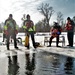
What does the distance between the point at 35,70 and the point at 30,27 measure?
7.24 m

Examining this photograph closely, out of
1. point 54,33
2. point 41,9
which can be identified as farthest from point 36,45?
point 41,9

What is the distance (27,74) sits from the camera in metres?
6.64

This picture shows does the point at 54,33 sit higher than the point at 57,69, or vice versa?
the point at 54,33

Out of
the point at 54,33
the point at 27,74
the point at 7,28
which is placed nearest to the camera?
the point at 27,74

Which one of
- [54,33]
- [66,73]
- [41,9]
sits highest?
[41,9]

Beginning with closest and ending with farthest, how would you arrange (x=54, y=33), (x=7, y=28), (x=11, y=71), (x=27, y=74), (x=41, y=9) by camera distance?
(x=27, y=74)
(x=11, y=71)
(x=7, y=28)
(x=54, y=33)
(x=41, y=9)

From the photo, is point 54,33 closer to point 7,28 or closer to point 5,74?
point 7,28

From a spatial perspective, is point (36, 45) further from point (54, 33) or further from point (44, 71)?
point (44, 71)

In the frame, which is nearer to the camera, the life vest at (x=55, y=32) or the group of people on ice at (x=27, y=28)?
the group of people on ice at (x=27, y=28)

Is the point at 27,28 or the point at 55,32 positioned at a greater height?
the point at 27,28

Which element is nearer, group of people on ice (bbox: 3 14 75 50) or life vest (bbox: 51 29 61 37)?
group of people on ice (bbox: 3 14 75 50)

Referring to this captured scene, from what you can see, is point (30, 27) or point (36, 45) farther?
point (36, 45)

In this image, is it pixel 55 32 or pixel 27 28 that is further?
pixel 55 32

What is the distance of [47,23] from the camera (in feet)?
243
